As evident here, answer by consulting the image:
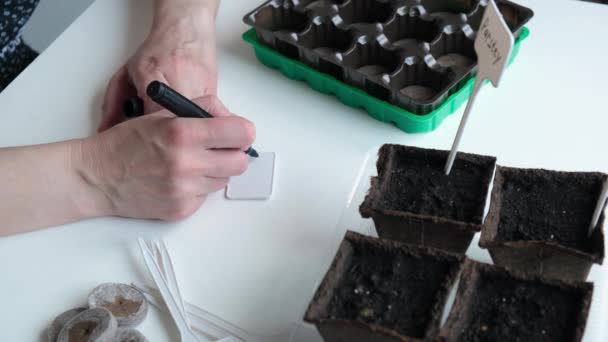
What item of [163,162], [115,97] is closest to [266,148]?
[163,162]

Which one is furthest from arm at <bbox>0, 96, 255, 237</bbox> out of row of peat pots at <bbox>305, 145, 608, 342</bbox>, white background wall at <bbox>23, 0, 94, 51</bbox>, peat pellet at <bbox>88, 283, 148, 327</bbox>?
white background wall at <bbox>23, 0, 94, 51</bbox>

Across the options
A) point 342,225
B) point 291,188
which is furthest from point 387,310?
point 291,188

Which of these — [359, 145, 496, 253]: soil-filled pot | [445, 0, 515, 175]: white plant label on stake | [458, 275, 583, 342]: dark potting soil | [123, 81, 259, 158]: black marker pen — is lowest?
[458, 275, 583, 342]: dark potting soil

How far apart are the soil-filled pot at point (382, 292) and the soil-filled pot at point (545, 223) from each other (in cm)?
8

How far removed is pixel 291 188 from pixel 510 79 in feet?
1.39

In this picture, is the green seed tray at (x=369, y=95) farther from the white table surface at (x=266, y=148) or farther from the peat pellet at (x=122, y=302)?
the peat pellet at (x=122, y=302)

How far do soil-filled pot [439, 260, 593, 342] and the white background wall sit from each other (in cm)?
173

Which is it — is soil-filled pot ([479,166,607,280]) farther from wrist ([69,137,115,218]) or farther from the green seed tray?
wrist ([69,137,115,218])

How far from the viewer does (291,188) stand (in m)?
0.93

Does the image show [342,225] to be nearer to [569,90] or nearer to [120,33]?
[569,90]

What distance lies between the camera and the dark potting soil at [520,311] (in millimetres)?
635

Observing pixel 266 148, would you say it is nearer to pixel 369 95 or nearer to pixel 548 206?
pixel 369 95

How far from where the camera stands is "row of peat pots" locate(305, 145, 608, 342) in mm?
646

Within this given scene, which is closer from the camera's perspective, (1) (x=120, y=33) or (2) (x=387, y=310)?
(2) (x=387, y=310)
